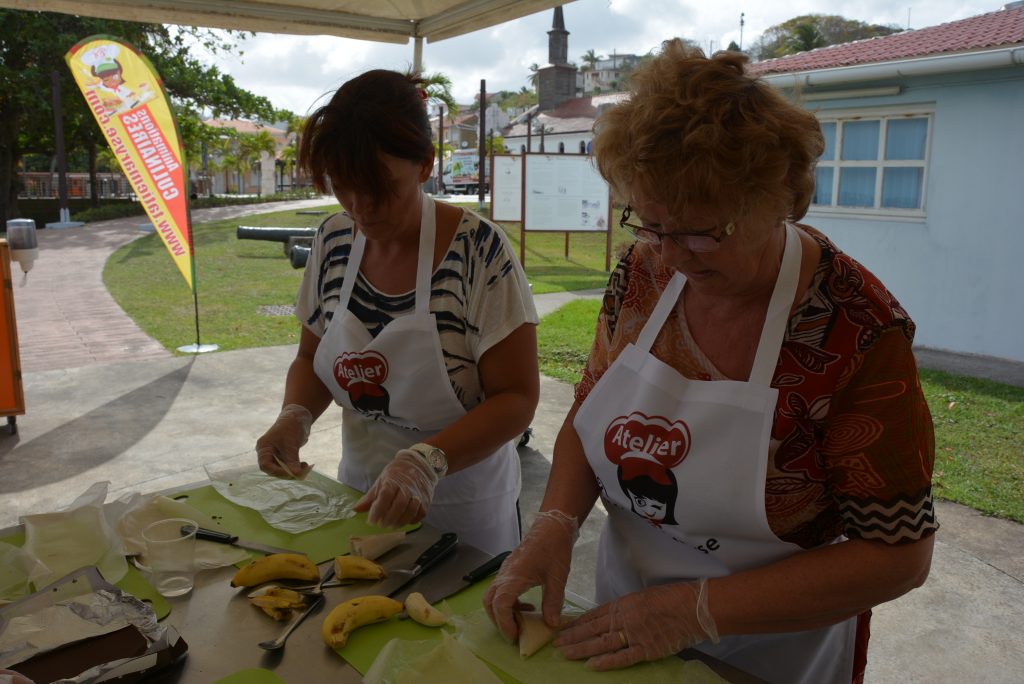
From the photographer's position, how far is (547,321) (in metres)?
9.09

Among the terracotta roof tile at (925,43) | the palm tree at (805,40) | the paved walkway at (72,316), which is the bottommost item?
the paved walkway at (72,316)

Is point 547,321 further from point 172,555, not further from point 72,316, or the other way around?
point 172,555

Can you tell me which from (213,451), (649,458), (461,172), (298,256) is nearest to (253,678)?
(649,458)

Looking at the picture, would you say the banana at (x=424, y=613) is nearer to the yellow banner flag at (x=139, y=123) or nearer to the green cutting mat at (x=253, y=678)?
the green cutting mat at (x=253, y=678)

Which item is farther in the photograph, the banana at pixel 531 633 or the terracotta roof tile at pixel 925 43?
the terracotta roof tile at pixel 925 43

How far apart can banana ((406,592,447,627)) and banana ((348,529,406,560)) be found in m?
0.21

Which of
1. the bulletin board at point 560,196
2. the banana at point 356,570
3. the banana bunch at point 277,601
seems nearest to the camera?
the banana bunch at point 277,601

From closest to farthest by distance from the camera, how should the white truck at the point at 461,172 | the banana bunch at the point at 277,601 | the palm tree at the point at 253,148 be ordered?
the banana bunch at the point at 277,601
the palm tree at the point at 253,148
the white truck at the point at 461,172

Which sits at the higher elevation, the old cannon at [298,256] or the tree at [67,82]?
the tree at [67,82]

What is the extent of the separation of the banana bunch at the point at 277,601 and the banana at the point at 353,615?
0.27 feet

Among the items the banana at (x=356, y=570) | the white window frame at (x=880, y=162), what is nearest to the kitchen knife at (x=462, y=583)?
the banana at (x=356, y=570)

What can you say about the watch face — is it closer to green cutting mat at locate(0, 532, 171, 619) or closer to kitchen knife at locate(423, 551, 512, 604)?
kitchen knife at locate(423, 551, 512, 604)

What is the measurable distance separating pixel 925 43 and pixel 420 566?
929cm

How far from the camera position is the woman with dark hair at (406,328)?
170cm
